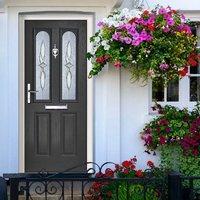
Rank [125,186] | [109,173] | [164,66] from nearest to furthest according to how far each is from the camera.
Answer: [125,186] < [164,66] < [109,173]

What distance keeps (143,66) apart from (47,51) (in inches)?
61.4

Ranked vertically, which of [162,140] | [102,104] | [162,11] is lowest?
[162,140]

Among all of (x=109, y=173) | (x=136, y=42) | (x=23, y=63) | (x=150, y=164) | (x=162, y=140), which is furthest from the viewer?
(x=23, y=63)

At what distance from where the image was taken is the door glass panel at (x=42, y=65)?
9.35 meters

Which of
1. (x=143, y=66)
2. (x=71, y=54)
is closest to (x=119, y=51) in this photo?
(x=143, y=66)

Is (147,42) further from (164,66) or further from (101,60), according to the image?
(101,60)

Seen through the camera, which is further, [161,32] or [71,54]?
[71,54]

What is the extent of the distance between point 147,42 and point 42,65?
175 centimetres

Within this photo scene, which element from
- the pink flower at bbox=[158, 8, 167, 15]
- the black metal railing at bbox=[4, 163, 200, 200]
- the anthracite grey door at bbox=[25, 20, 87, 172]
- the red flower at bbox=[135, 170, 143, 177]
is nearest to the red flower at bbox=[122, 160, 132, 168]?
the red flower at bbox=[135, 170, 143, 177]

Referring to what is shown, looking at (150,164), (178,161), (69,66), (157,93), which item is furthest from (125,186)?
(69,66)

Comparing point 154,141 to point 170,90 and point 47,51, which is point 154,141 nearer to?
point 170,90

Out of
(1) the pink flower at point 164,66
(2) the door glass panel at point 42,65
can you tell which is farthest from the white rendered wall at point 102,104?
(1) the pink flower at point 164,66

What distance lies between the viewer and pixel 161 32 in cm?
849

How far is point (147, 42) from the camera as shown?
27.7 feet
